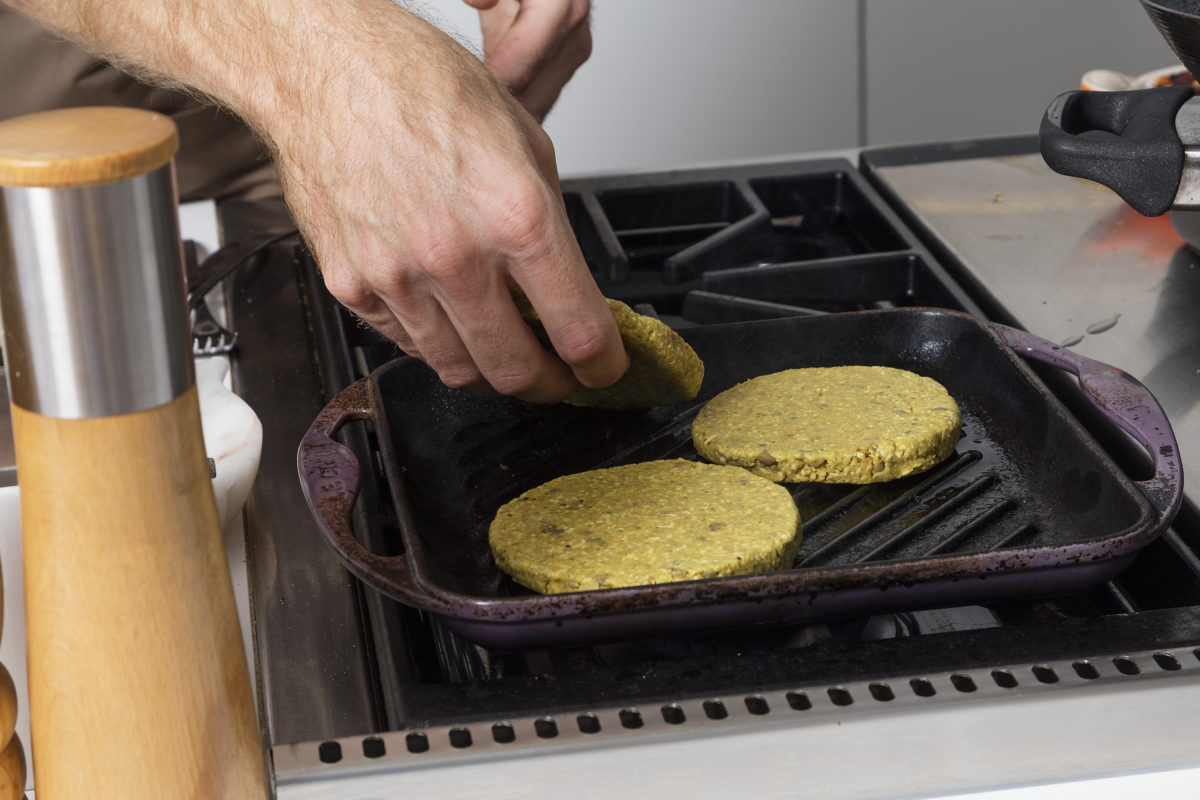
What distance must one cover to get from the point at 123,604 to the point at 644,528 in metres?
0.36

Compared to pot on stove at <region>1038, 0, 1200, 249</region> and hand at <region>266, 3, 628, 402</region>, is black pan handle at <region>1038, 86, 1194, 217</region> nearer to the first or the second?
pot on stove at <region>1038, 0, 1200, 249</region>

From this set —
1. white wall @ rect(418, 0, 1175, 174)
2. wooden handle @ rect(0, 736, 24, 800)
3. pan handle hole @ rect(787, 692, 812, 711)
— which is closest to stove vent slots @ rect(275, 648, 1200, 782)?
pan handle hole @ rect(787, 692, 812, 711)

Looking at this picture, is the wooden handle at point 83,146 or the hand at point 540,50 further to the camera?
the hand at point 540,50

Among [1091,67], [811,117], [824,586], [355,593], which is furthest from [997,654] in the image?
[1091,67]

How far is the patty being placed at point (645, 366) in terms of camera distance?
2.86ft

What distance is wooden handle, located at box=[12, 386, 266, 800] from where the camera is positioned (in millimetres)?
442

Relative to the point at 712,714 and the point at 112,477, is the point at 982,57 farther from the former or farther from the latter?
the point at 112,477

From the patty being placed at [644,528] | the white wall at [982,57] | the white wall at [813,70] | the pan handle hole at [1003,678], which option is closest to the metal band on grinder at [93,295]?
the patty being placed at [644,528]

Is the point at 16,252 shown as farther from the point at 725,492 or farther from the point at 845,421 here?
the point at 845,421

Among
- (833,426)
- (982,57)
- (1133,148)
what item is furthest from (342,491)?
(982,57)

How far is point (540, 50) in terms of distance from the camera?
1132 mm

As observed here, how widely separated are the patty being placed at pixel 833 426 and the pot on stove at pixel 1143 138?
0.20 m

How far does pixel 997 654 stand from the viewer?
2.06 ft

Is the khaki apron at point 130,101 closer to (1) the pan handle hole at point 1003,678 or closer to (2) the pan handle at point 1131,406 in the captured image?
(2) the pan handle at point 1131,406
